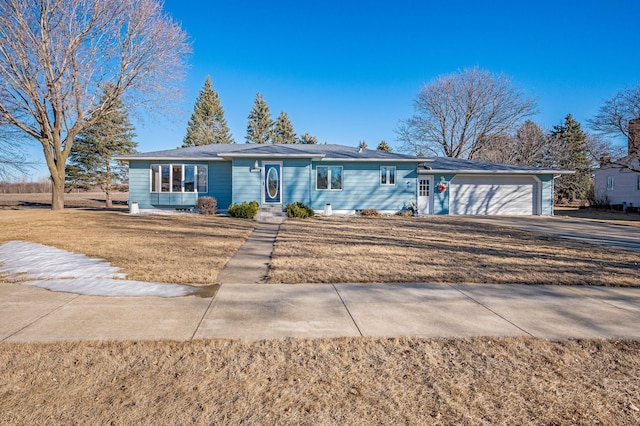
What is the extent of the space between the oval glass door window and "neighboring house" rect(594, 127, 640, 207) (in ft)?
68.0

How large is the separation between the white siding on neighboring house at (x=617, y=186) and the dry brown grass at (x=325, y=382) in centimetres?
2849

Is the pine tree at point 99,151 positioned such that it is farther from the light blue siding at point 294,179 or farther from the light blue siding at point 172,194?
the light blue siding at point 294,179

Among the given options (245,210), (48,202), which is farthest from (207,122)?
(245,210)

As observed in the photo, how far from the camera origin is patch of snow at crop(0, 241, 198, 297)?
14.7ft

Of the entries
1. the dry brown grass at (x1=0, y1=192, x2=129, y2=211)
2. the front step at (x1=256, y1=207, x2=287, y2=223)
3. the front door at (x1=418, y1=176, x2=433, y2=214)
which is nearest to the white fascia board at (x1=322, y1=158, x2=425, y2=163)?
the front door at (x1=418, y1=176, x2=433, y2=214)

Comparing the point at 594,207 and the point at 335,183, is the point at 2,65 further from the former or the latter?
the point at 594,207

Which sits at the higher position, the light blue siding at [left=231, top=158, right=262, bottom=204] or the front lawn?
the light blue siding at [left=231, top=158, right=262, bottom=204]

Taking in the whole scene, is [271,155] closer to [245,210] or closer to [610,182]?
[245,210]

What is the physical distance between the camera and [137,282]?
4.86m

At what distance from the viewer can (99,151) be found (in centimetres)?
2734

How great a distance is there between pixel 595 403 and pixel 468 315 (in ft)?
5.15

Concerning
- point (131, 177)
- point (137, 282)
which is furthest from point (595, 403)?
point (131, 177)

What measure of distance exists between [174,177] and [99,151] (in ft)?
48.3

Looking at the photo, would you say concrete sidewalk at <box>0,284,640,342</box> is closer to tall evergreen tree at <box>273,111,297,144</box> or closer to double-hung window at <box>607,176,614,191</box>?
double-hung window at <box>607,176,614,191</box>
